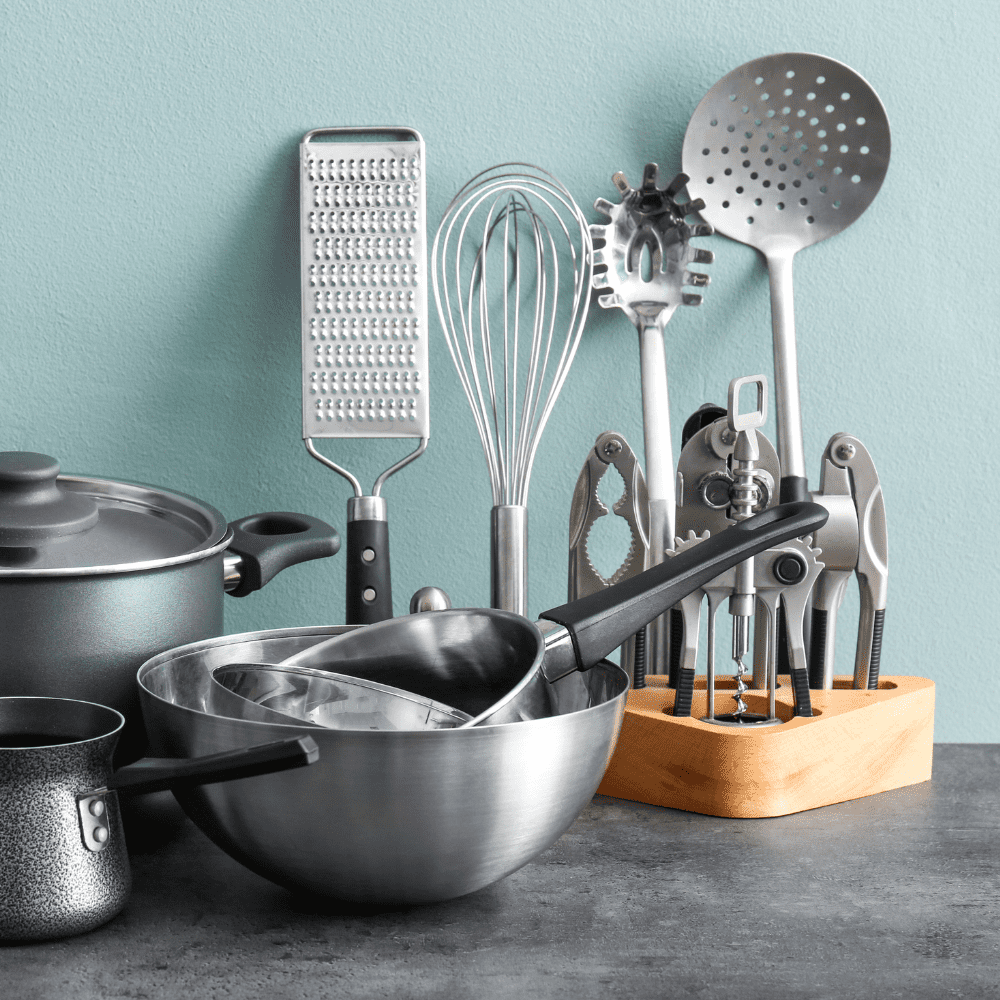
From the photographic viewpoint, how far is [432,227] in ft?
3.21

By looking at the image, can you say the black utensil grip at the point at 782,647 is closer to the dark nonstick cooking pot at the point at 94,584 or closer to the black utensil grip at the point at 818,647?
the black utensil grip at the point at 818,647

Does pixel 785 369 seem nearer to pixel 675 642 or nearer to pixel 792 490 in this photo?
pixel 792 490

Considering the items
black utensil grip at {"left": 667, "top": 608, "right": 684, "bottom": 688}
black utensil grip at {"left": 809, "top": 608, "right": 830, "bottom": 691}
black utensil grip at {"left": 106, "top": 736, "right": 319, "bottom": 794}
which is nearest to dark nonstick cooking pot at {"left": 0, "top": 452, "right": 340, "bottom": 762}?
black utensil grip at {"left": 106, "top": 736, "right": 319, "bottom": 794}

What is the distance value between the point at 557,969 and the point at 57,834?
26 centimetres

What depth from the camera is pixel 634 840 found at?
705 millimetres

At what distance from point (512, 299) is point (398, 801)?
580 millimetres

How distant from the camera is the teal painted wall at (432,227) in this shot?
952 millimetres

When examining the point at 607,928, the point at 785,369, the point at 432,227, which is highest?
the point at 432,227

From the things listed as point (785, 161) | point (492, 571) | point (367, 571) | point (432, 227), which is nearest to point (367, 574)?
point (367, 571)

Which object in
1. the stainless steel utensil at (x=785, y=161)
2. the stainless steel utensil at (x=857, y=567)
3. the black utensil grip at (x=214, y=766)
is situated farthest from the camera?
the stainless steel utensil at (x=785, y=161)

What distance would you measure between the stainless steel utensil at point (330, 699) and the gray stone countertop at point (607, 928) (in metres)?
0.10

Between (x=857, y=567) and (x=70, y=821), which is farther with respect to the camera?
(x=857, y=567)

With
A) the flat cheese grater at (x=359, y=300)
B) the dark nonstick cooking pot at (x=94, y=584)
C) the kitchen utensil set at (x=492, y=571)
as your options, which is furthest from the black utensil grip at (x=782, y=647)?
the dark nonstick cooking pot at (x=94, y=584)

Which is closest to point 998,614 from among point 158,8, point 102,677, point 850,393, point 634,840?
point 850,393
